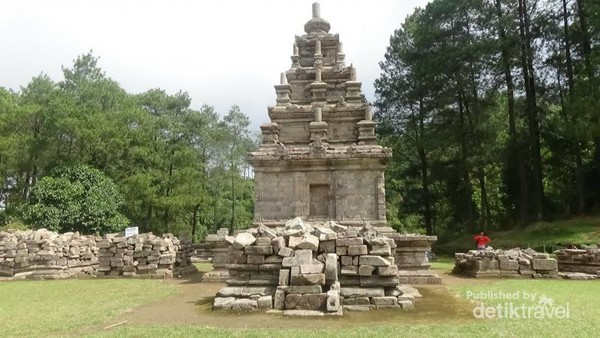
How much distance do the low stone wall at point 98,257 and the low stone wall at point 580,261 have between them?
14773 millimetres

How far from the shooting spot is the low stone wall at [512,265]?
45.8ft

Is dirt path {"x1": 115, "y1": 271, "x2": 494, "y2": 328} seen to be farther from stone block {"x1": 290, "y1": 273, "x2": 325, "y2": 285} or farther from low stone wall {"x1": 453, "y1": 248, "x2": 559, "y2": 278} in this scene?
low stone wall {"x1": 453, "y1": 248, "x2": 559, "y2": 278}

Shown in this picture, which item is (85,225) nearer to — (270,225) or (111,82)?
(270,225)

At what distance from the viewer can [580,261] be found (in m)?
15.1

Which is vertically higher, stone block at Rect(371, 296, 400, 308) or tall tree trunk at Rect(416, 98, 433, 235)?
tall tree trunk at Rect(416, 98, 433, 235)

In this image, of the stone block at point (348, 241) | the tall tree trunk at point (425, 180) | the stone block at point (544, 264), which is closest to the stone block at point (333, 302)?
the stone block at point (348, 241)

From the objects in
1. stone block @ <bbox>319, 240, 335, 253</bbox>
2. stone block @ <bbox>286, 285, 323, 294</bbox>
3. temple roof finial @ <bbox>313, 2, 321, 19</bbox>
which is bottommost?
stone block @ <bbox>286, 285, 323, 294</bbox>

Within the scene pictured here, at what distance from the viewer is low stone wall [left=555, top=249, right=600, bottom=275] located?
14.5m

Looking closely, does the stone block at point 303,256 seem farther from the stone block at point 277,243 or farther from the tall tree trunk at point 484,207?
the tall tree trunk at point 484,207

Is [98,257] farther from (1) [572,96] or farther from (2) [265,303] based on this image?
(1) [572,96]

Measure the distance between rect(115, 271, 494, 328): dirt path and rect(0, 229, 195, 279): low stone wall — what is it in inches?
248

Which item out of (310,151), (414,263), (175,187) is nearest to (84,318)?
(414,263)

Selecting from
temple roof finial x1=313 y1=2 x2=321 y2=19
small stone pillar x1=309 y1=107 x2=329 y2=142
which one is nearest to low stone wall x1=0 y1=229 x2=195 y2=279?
small stone pillar x1=309 y1=107 x2=329 y2=142

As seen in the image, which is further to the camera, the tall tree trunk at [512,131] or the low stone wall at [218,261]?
the tall tree trunk at [512,131]
